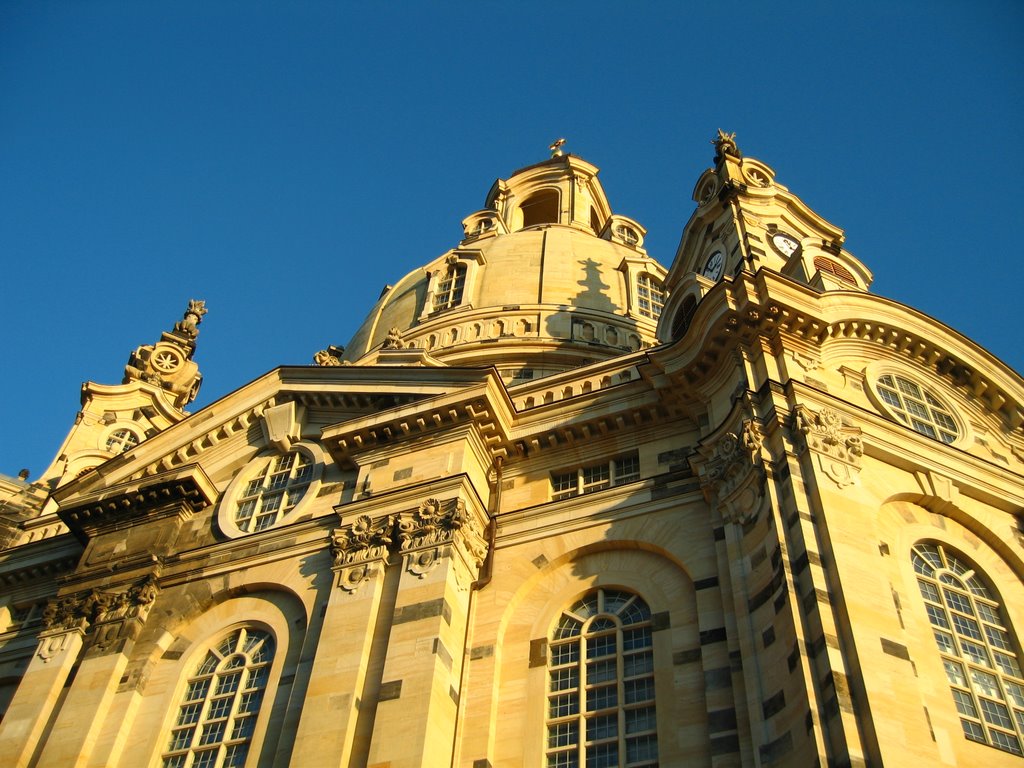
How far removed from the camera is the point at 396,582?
24.2m

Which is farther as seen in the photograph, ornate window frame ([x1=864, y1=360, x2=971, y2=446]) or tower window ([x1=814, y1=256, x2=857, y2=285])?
tower window ([x1=814, y1=256, x2=857, y2=285])

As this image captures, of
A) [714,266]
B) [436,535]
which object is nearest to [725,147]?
[714,266]

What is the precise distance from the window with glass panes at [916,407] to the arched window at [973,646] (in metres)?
3.85

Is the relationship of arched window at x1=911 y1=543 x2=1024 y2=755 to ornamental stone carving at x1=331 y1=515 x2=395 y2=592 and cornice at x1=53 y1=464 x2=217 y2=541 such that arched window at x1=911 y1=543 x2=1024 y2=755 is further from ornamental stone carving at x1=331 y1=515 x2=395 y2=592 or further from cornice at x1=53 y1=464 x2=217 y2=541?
cornice at x1=53 y1=464 x2=217 y2=541

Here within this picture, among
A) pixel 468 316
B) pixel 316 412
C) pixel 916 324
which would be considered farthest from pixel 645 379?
pixel 468 316

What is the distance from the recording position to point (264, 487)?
1176 inches

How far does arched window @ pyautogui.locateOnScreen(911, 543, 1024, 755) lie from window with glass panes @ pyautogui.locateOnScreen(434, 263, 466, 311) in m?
30.2

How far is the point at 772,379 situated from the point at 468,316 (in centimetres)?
2479

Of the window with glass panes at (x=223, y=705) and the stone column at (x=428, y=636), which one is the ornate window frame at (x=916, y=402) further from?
the window with glass panes at (x=223, y=705)

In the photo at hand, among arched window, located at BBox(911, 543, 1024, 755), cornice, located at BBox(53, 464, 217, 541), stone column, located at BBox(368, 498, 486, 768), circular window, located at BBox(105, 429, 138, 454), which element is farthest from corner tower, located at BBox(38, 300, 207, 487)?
arched window, located at BBox(911, 543, 1024, 755)

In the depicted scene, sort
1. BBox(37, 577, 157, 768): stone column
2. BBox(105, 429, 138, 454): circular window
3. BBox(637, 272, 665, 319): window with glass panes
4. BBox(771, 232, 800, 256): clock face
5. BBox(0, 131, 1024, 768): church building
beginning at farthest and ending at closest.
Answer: BBox(637, 272, 665, 319): window with glass panes, BBox(105, 429, 138, 454): circular window, BBox(771, 232, 800, 256): clock face, BBox(37, 577, 157, 768): stone column, BBox(0, 131, 1024, 768): church building

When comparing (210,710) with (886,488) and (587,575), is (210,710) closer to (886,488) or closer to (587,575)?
(587,575)

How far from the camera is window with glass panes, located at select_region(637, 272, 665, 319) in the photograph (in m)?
49.2

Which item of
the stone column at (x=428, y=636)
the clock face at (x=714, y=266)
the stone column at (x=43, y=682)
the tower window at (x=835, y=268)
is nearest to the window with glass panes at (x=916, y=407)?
the tower window at (x=835, y=268)
